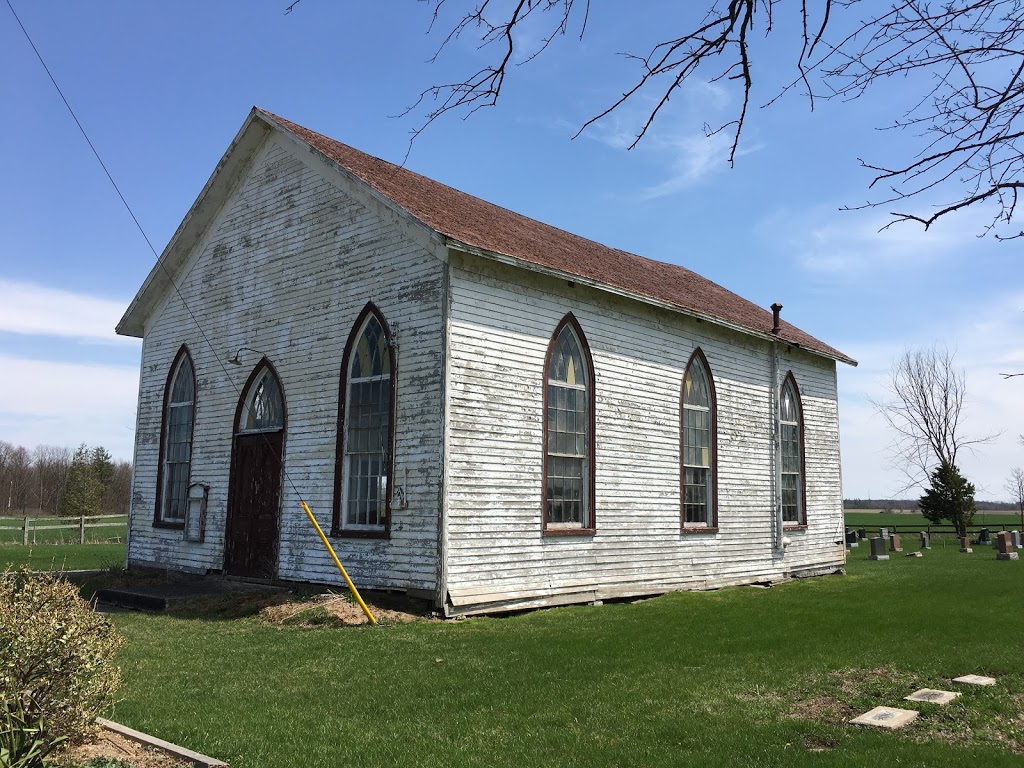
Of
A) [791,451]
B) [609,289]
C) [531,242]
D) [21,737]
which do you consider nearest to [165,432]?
[531,242]

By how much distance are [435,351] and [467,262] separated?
4.95 feet

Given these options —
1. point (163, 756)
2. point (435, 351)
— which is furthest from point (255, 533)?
point (163, 756)

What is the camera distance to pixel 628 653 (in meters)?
9.52

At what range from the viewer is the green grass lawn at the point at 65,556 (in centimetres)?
2223

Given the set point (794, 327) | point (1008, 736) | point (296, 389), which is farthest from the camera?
point (794, 327)

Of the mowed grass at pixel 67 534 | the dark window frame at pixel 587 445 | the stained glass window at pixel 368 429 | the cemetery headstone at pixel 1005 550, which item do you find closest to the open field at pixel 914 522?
the cemetery headstone at pixel 1005 550

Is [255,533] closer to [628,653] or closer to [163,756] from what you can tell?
[628,653]

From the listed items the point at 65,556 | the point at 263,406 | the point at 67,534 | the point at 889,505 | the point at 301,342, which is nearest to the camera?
the point at 301,342

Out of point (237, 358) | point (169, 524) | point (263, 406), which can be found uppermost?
point (237, 358)

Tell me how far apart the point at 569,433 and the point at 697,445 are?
13.3ft

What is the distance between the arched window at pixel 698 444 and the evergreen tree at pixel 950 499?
105 feet

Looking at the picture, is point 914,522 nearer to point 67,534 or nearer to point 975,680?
point 67,534

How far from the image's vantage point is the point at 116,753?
18.4 ft

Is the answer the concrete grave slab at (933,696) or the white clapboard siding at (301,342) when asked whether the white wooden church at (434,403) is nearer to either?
the white clapboard siding at (301,342)
